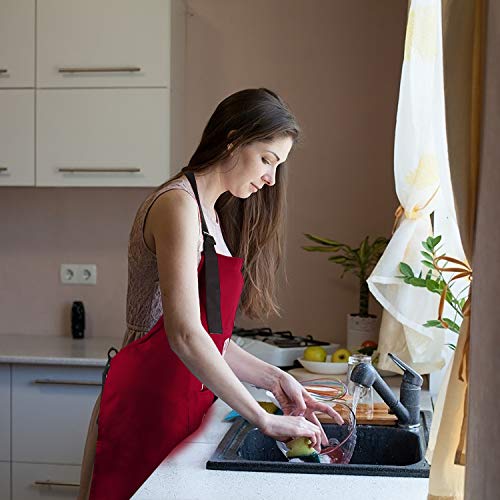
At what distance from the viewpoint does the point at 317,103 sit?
3562 millimetres

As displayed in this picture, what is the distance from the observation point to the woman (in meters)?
1.89

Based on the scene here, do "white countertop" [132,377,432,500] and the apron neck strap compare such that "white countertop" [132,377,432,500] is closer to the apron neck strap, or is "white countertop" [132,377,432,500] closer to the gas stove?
the apron neck strap

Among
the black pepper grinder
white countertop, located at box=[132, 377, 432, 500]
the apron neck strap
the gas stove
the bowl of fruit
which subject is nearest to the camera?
white countertop, located at box=[132, 377, 432, 500]

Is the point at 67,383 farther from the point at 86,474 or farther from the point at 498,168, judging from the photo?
the point at 498,168

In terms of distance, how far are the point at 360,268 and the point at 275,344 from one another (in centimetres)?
41

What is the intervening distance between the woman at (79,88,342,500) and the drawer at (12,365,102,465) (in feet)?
3.28

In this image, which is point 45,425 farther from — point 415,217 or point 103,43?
point 415,217

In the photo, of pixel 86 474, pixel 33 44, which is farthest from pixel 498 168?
pixel 33 44

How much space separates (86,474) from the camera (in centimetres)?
216

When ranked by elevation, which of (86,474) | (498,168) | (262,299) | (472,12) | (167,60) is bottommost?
(86,474)

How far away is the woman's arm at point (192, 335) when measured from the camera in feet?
5.96

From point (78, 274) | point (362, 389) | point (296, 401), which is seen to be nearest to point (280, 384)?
point (296, 401)

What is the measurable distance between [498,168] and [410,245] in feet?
6.04

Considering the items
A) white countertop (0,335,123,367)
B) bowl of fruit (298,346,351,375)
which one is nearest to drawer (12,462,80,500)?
white countertop (0,335,123,367)
